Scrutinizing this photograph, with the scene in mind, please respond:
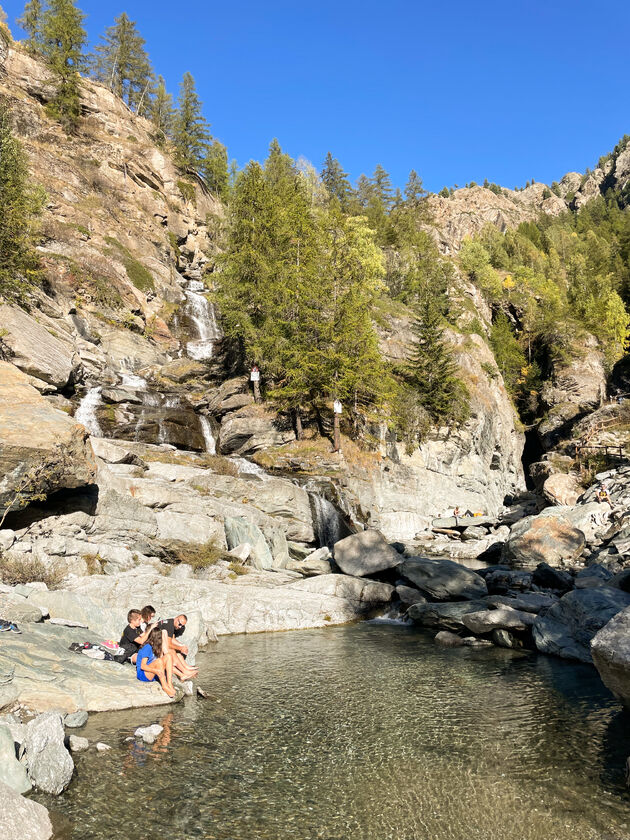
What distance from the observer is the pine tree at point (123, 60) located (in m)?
84.8

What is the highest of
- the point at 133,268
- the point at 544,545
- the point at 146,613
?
the point at 133,268

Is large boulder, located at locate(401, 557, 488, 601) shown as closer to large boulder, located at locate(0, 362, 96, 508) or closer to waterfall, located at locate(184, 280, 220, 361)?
large boulder, located at locate(0, 362, 96, 508)

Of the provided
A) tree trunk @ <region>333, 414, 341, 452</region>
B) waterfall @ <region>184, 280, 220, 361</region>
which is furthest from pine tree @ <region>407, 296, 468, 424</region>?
waterfall @ <region>184, 280, 220, 361</region>

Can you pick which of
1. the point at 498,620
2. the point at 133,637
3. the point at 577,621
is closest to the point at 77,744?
the point at 133,637

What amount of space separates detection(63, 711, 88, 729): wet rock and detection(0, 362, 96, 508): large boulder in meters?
8.78

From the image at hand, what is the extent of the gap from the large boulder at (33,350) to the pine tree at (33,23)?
62.0 meters

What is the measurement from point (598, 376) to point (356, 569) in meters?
47.1

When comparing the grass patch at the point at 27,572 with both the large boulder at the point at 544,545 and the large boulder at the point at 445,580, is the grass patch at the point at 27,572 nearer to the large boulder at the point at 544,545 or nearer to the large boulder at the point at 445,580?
the large boulder at the point at 445,580

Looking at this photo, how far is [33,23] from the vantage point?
7162cm

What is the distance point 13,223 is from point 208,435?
57.0 feet

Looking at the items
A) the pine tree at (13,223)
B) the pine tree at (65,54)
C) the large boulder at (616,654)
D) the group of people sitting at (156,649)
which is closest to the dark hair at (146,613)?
the group of people sitting at (156,649)

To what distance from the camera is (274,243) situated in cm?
4022

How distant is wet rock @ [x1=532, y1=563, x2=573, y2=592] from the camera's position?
1872 cm

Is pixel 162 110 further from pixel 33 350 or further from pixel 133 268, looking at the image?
pixel 33 350
